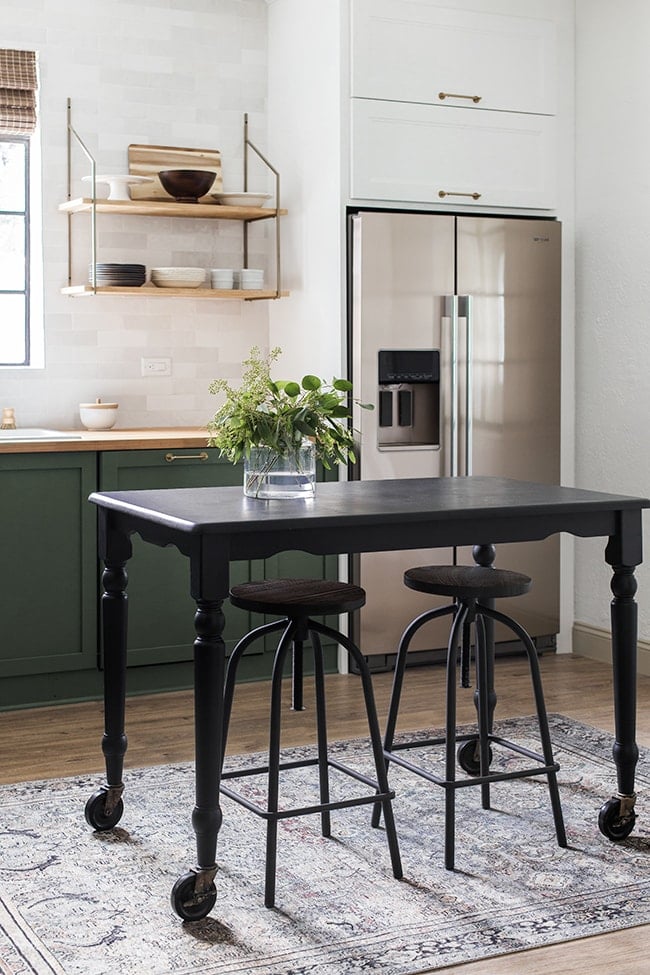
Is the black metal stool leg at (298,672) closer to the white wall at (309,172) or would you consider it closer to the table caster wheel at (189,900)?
the table caster wheel at (189,900)

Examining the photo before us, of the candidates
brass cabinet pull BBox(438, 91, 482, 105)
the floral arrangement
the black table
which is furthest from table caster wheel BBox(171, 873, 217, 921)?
brass cabinet pull BBox(438, 91, 482, 105)

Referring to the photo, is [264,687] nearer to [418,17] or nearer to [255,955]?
[255,955]

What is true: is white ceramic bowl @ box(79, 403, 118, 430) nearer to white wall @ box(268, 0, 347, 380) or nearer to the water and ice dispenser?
white wall @ box(268, 0, 347, 380)

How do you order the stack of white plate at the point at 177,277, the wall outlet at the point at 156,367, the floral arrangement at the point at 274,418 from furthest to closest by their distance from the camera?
1. the wall outlet at the point at 156,367
2. the stack of white plate at the point at 177,277
3. the floral arrangement at the point at 274,418

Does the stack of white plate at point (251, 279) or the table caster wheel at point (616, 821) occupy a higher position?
the stack of white plate at point (251, 279)

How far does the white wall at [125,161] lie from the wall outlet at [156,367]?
33 mm

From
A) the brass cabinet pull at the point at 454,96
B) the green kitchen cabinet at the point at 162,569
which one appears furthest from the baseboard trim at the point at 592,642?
the brass cabinet pull at the point at 454,96

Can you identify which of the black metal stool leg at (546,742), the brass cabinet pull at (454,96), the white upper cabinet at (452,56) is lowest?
the black metal stool leg at (546,742)

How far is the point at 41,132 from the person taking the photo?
5195 mm

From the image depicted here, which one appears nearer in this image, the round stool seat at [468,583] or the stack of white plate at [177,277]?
the round stool seat at [468,583]

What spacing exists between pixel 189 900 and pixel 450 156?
11.0ft

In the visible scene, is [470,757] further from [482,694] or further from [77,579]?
[77,579]

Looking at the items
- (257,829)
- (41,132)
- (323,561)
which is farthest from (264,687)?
(41,132)

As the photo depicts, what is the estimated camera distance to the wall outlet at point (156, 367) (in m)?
5.45
